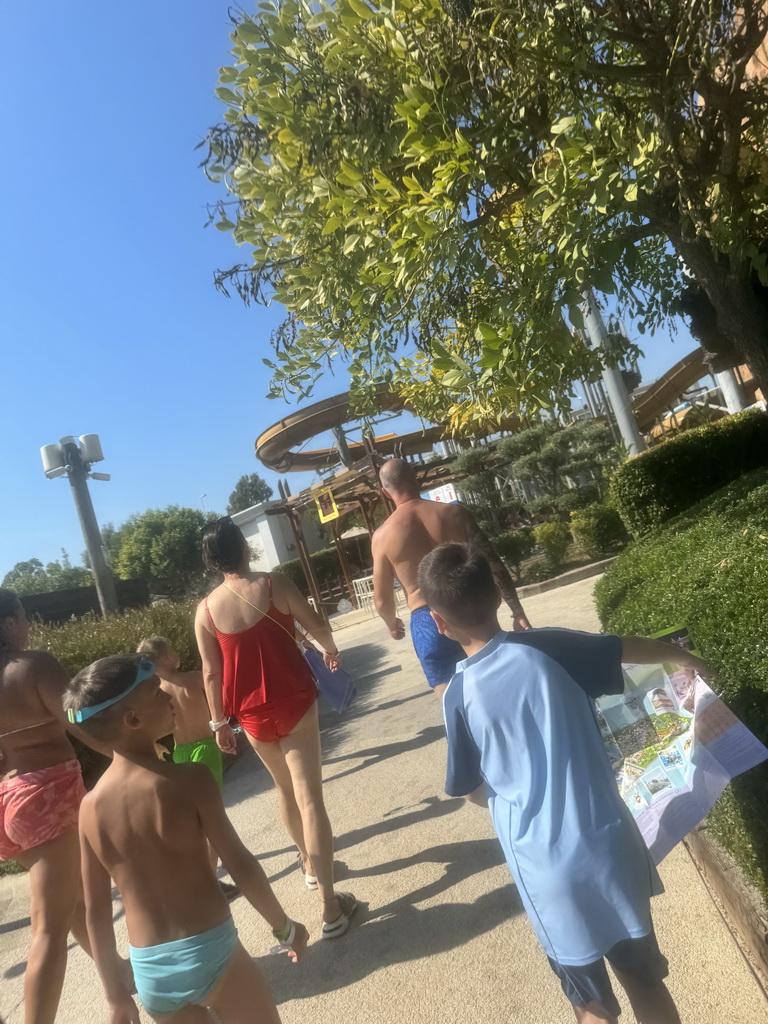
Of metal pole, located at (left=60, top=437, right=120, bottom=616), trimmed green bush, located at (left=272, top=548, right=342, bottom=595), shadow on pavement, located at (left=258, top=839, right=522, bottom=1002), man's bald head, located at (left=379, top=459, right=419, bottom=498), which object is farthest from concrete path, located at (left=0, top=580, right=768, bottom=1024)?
trimmed green bush, located at (left=272, top=548, right=342, bottom=595)

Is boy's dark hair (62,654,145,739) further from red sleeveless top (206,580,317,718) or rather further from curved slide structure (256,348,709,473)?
curved slide structure (256,348,709,473)

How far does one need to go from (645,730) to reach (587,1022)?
0.75m

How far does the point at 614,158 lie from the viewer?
313 cm

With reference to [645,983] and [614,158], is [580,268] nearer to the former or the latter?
[614,158]

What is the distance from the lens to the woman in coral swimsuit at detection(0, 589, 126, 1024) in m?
2.78

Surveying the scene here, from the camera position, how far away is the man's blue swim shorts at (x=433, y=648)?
3.40m

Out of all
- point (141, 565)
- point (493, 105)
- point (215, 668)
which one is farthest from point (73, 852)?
point (141, 565)

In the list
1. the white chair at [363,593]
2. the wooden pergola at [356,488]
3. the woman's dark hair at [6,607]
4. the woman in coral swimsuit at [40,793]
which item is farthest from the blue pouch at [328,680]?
the white chair at [363,593]

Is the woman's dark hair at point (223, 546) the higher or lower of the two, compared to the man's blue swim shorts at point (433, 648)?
higher

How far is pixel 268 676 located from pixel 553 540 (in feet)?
38.3

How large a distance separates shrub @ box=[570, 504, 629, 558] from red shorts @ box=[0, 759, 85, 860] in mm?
12036

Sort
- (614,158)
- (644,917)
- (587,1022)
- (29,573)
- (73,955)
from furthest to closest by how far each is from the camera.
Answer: (29,573)
(73,955)
(614,158)
(587,1022)
(644,917)

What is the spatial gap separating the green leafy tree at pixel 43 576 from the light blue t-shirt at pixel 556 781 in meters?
70.9

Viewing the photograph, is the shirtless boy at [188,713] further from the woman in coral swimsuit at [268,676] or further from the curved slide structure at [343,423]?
the curved slide structure at [343,423]
